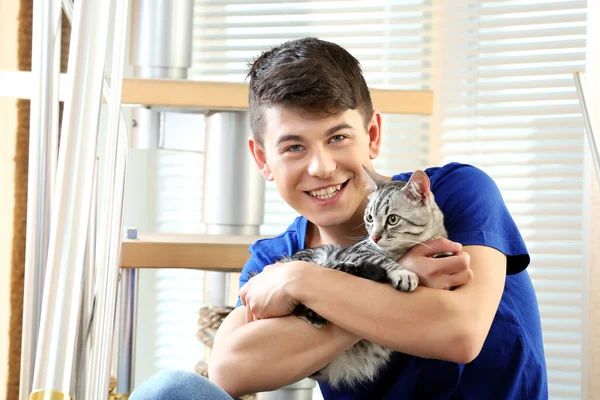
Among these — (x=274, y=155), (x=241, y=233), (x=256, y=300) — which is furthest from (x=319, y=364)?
(x=241, y=233)

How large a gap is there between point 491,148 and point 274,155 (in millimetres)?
1352

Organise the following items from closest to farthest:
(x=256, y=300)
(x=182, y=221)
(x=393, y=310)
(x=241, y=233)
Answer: (x=393, y=310)
(x=256, y=300)
(x=241, y=233)
(x=182, y=221)

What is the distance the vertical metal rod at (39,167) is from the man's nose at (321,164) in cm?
70

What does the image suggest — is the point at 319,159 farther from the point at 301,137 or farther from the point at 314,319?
the point at 314,319

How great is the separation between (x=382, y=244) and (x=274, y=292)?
198 millimetres

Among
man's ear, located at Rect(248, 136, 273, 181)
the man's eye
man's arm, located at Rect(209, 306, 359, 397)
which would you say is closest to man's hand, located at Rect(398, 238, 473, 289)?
man's arm, located at Rect(209, 306, 359, 397)

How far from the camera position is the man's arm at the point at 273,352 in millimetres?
1101

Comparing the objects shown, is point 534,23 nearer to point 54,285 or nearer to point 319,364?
point 319,364

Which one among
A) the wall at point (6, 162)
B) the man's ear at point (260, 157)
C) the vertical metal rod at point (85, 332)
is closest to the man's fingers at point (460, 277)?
the man's ear at point (260, 157)

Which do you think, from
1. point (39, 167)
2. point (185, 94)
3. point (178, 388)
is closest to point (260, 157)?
point (185, 94)

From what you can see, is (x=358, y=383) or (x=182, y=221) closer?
(x=358, y=383)

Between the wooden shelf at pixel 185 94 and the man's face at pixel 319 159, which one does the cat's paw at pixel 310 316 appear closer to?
the man's face at pixel 319 159

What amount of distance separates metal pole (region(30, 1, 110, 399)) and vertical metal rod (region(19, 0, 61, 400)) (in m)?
0.08

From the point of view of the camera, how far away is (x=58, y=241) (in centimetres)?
40
